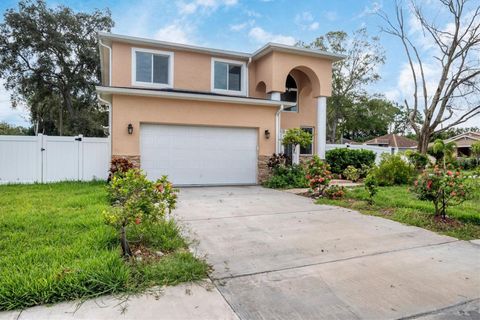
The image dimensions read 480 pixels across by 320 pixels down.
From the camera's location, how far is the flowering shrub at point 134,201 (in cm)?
361

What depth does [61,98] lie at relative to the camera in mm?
23297

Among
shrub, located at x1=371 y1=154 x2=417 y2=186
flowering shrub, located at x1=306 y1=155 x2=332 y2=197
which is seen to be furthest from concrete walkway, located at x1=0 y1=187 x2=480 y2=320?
shrub, located at x1=371 y1=154 x2=417 y2=186

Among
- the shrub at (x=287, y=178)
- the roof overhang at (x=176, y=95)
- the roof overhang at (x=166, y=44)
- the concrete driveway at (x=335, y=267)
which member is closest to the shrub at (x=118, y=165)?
the roof overhang at (x=176, y=95)

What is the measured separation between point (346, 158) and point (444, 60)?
1022 cm

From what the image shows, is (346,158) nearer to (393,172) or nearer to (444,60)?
(393,172)

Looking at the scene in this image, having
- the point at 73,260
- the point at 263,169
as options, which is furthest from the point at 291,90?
the point at 73,260

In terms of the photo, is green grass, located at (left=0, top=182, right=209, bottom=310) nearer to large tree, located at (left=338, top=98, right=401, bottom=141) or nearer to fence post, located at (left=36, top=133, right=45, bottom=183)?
fence post, located at (left=36, top=133, right=45, bottom=183)

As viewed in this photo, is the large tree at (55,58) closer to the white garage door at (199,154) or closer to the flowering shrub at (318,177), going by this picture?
the white garage door at (199,154)

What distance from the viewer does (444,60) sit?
1825cm

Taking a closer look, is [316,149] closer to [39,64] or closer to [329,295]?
[329,295]

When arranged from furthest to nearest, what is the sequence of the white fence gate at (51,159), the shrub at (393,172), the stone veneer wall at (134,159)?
the shrub at (393,172) < the stone veneer wall at (134,159) < the white fence gate at (51,159)

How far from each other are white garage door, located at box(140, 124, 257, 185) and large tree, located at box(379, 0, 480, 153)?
1323 centimetres

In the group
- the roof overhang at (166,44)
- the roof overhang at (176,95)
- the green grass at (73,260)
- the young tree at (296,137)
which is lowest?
the green grass at (73,260)

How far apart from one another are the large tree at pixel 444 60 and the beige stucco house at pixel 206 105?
27.1 feet
